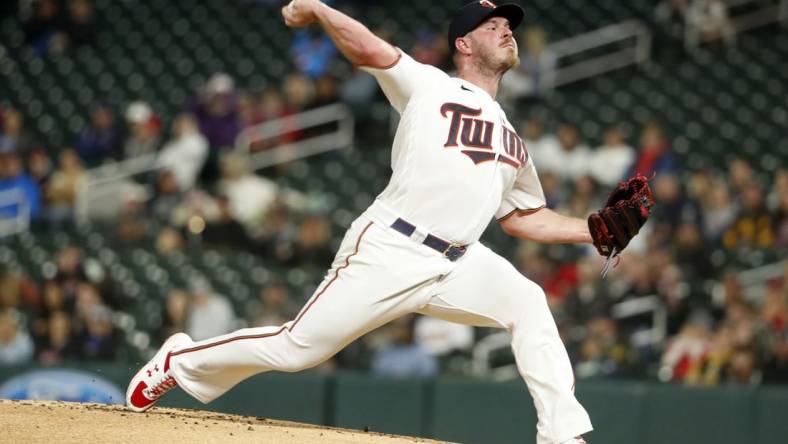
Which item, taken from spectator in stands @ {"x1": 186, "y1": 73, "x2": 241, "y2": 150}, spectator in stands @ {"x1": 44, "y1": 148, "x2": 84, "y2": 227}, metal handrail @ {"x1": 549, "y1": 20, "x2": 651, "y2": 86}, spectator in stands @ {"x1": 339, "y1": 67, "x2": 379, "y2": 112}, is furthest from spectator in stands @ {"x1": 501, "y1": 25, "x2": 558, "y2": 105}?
spectator in stands @ {"x1": 44, "y1": 148, "x2": 84, "y2": 227}

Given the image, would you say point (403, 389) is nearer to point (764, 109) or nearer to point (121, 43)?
point (764, 109)

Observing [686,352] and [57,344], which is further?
[57,344]

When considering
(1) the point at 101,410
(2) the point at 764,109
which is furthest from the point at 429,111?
(2) the point at 764,109

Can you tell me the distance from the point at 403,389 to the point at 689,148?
4.88 metres

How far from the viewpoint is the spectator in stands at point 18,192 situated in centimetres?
1214

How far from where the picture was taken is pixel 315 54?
1348cm

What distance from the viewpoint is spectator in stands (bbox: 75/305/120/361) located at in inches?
384

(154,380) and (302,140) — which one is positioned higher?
(154,380)

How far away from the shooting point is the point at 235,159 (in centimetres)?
1170

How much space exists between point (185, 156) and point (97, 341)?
2536 mm

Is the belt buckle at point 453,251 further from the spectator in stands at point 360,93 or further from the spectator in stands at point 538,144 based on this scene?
the spectator in stands at point 360,93

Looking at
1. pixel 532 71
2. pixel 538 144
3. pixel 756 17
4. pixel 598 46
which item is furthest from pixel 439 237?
pixel 756 17

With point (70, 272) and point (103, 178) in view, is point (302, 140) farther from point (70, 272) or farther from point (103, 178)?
point (70, 272)

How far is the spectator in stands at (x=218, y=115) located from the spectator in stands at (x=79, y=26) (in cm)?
269
